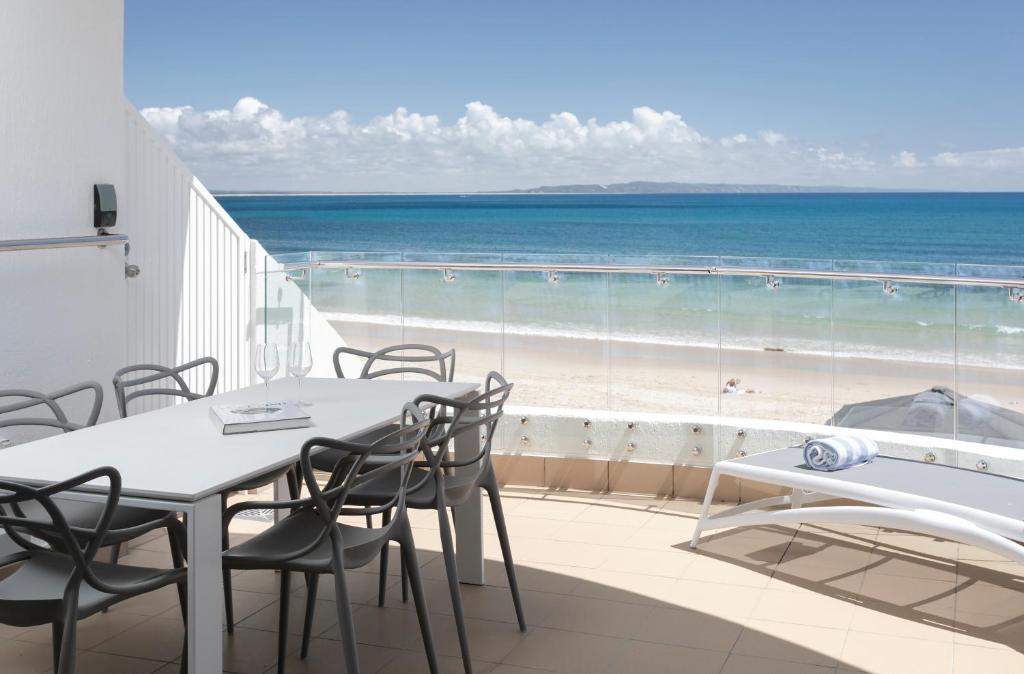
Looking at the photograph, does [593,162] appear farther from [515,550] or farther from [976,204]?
[515,550]

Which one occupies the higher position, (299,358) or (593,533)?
(299,358)

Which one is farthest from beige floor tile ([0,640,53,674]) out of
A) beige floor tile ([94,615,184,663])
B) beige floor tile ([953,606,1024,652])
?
beige floor tile ([953,606,1024,652])

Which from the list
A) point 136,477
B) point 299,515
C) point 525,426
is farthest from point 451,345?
point 136,477

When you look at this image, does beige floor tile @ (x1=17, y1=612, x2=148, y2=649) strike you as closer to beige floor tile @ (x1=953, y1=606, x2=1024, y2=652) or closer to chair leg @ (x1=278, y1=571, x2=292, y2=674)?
chair leg @ (x1=278, y1=571, x2=292, y2=674)

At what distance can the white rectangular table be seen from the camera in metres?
2.36

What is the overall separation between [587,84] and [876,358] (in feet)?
101

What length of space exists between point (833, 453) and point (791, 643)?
0.96 m

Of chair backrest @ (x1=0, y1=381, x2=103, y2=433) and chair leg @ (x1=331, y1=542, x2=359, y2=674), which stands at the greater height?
chair backrest @ (x1=0, y1=381, x2=103, y2=433)

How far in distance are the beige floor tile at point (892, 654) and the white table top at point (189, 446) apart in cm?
150

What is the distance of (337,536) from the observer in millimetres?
2654

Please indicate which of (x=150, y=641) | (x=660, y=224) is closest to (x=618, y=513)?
(x=150, y=641)

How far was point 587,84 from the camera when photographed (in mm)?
34406

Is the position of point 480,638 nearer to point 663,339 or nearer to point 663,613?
point 663,613

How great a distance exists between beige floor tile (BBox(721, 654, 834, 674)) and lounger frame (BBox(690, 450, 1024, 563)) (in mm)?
723
